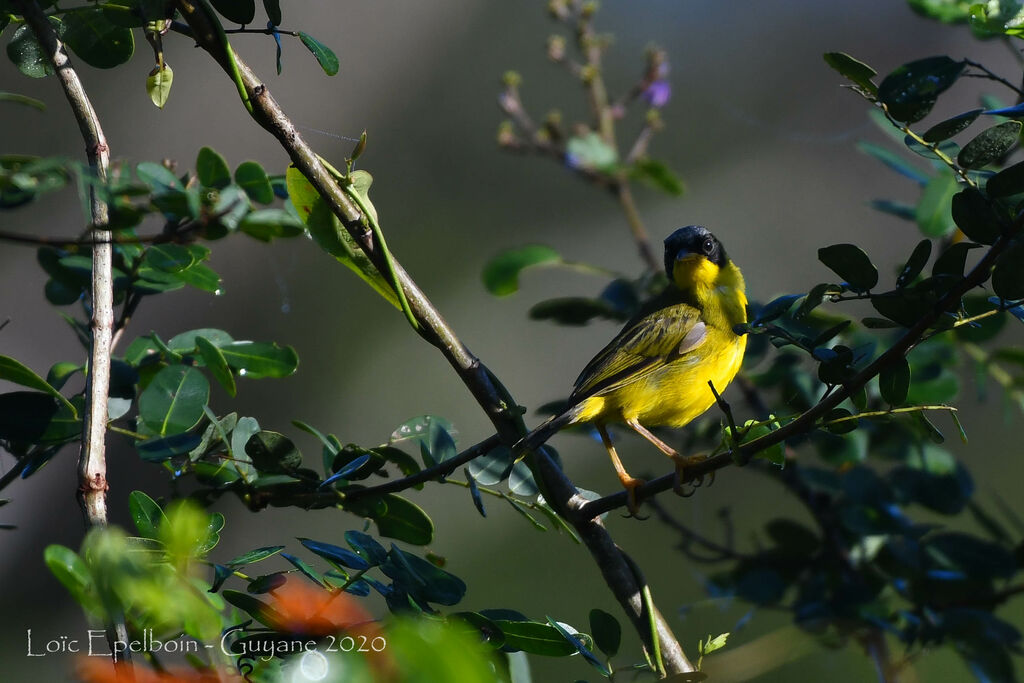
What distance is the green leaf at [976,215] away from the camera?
115 centimetres

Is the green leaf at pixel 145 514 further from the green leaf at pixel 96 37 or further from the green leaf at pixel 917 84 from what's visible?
the green leaf at pixel 917 84

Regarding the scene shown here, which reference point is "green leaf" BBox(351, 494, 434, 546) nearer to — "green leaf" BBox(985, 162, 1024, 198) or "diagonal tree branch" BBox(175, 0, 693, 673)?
"diagonal tree branch" BBox(175, 0, 693, 673)

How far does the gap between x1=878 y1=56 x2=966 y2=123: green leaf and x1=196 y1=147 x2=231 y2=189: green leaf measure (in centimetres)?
84

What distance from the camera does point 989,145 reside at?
118cm

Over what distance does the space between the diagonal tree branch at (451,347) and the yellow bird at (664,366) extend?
90 centimetres

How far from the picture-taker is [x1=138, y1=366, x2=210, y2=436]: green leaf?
4.57 feet

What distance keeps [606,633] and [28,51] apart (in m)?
1.11

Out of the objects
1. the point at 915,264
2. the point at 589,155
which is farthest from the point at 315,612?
the point at 589,155

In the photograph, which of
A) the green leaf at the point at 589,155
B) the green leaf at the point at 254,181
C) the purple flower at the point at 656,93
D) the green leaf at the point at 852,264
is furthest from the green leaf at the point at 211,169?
the purple flower at the point at 656,93

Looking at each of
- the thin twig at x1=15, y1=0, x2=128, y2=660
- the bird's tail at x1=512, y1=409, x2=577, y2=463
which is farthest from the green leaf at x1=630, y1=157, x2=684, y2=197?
the thin twig at x1=15, y1=0, x2=128, y2=660

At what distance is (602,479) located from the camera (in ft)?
21.1

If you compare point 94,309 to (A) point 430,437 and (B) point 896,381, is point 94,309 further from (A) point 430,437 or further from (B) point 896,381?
(B) point 896,381

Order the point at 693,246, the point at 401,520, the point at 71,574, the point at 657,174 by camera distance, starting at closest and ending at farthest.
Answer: the point at 71,574 < the point at 401,520 < the point at 657,174 < the point at 693,246

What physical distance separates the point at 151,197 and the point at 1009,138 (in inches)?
38.7
